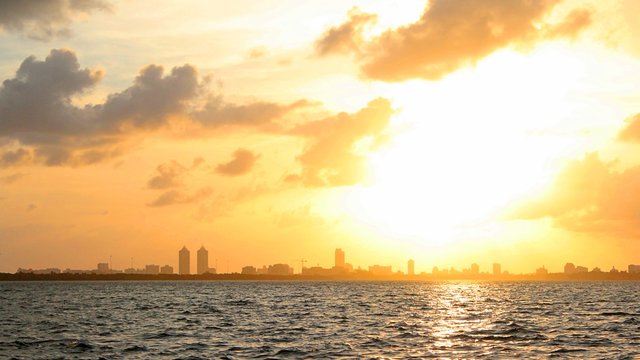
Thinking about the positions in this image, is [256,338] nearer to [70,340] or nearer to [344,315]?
[70,340]

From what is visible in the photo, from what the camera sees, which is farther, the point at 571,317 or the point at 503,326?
the point at 571,317

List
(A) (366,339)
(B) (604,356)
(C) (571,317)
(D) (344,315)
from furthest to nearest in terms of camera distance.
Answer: (D) (344,315), (C) (571,317), (A) (366,339), (B) (604,356)

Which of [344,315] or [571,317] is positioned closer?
[571,317]

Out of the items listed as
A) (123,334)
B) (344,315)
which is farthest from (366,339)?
(344,315)

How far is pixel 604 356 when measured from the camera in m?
64.0

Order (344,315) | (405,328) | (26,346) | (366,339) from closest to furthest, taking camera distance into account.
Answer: (26,346), (366,339), (405,328), (344,315)

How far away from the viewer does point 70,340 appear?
78438 millimetres

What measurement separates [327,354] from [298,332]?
807 inches

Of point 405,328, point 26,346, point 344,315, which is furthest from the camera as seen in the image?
point 344,315

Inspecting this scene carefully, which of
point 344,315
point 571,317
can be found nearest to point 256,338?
point 344,315

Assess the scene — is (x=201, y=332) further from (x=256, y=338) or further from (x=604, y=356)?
(x=604, y=356)

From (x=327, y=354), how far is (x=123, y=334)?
95.5 feet

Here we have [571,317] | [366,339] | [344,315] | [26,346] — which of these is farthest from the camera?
[344,315]

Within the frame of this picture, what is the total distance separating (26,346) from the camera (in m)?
72.7
